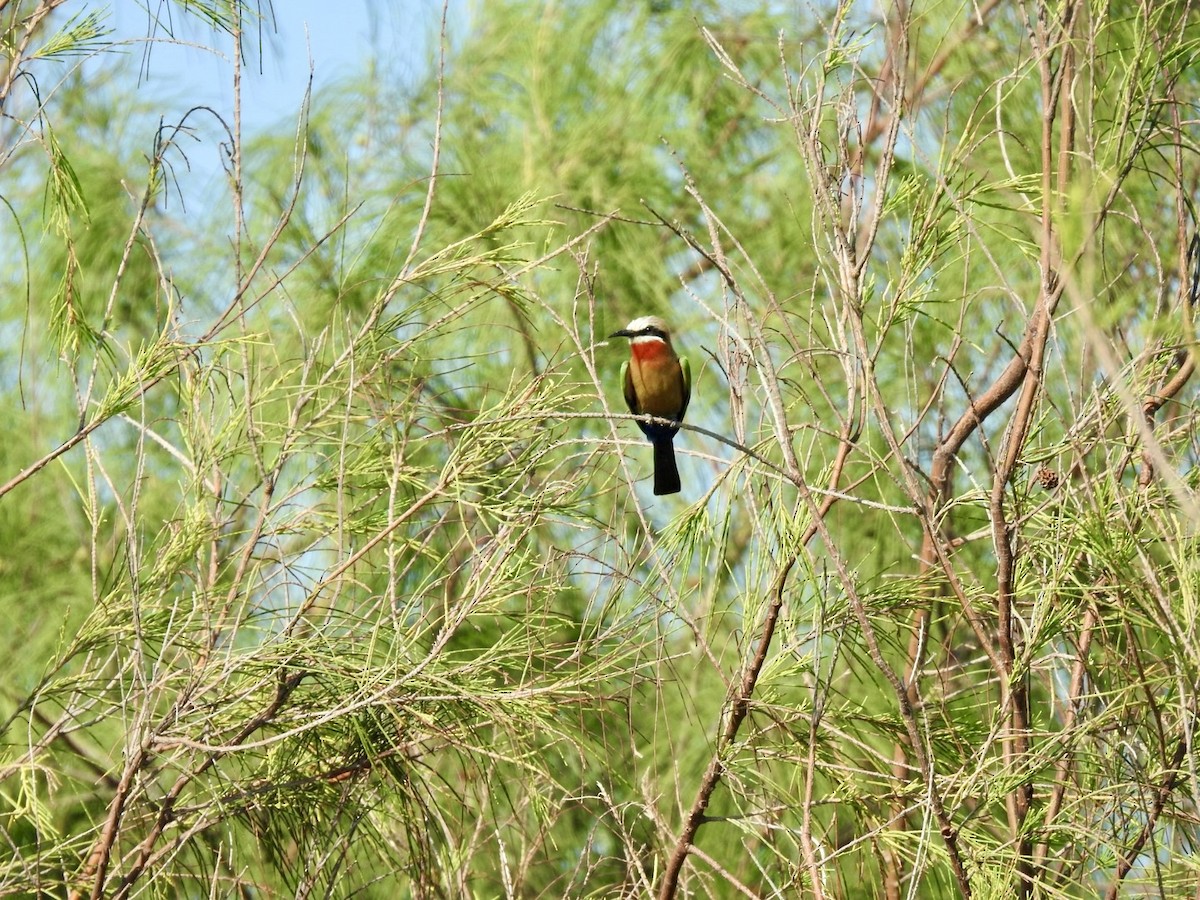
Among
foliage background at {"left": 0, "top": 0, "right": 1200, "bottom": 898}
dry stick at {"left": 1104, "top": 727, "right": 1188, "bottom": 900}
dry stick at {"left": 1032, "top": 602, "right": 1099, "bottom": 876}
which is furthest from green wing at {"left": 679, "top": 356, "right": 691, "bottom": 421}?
dry stick at {"left": 1104, "top": 727, "right": 1188, "bottom": 900}

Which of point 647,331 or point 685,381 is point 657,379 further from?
point 647,331

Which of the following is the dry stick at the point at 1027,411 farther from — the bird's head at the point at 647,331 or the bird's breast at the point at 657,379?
the bird's head at the point at 647,331

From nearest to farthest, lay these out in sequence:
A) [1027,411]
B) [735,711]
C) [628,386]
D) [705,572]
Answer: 1. [1027,411]
2. [735,711]
3. [705,572]
4. [628,386]

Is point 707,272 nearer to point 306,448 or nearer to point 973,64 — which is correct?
point 973,64

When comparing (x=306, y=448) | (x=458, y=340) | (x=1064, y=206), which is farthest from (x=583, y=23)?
(x=1064, y=206)

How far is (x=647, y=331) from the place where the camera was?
467 centimetres

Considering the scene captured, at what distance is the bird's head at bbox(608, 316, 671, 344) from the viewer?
183 inches

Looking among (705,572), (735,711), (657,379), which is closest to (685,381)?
(657,379)

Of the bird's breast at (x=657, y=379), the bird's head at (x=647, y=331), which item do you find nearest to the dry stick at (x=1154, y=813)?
the bird's breast at (x=657, y=379)

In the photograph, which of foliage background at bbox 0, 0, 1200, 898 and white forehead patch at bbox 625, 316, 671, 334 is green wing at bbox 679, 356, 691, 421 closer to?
white forehead patch at bbox 625, 316, 671, 334

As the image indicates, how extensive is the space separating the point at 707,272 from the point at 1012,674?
371 cm

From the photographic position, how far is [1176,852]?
79.2 inches

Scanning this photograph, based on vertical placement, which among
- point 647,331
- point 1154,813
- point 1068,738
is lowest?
point 1154,813

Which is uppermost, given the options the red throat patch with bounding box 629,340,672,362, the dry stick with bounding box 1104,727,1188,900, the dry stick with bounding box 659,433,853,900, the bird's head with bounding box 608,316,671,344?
the bird's head with bounding box 608,316,671,344
